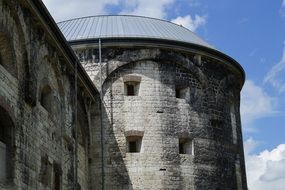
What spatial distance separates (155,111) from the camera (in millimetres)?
23953

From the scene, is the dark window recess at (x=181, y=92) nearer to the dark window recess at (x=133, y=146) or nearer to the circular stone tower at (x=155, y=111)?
the circular stone tower at (x=155, y=111)

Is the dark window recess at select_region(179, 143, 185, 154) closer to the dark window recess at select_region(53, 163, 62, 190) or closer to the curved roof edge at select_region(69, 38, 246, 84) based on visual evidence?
the curved roof edge at select_region(69, 38, 246, 84)

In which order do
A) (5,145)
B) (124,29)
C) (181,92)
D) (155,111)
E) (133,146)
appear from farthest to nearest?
(124,29) → (181,92) → (155,111) → (133,146) → (5,145)

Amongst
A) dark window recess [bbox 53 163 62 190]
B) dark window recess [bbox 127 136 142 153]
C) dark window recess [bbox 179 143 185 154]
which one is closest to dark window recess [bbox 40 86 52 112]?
dark window recess [bbox 53 163 62 190]

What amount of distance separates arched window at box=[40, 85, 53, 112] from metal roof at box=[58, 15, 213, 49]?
6.98 m

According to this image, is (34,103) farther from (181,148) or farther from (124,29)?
(124,29)

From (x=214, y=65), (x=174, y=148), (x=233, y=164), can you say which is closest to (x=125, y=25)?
(x=214, y=65)

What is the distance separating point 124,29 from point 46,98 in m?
8.44

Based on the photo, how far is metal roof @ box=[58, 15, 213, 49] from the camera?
81.3ft

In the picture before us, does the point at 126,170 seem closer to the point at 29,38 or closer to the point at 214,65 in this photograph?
the point at 214,65

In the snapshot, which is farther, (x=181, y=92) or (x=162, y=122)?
(x=181, y=92)

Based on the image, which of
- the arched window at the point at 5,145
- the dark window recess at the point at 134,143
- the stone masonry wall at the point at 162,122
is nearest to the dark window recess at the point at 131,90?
the stone masonry wall at the point at 162,122

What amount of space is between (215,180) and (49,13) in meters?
11.4

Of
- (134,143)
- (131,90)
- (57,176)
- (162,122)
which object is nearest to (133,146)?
(134,143)
